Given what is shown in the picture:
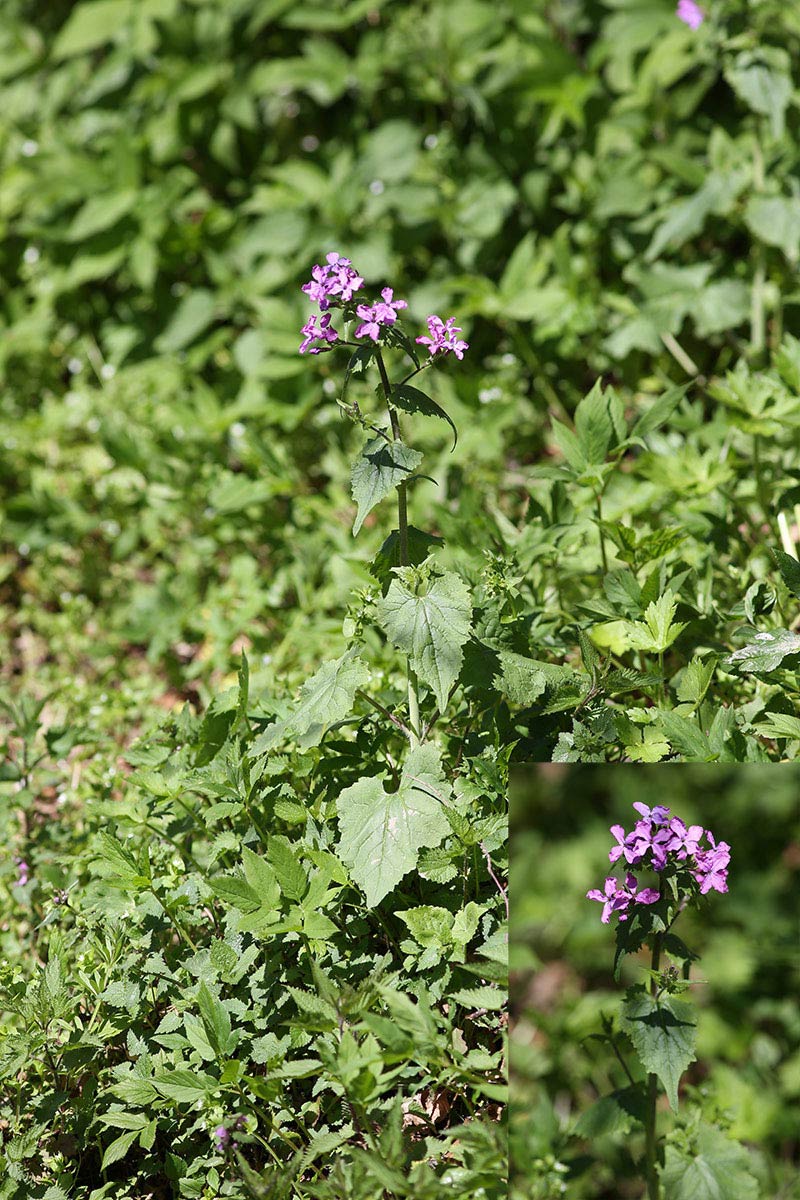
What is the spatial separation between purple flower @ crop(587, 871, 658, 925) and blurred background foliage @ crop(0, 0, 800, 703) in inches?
49.0

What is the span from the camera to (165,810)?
2000 mm

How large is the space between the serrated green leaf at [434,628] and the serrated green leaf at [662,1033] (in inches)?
19.9

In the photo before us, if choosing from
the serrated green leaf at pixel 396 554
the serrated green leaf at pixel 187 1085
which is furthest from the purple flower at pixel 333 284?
the serrated green leaf at pixel 187 1085

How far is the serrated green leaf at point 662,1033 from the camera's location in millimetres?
1419

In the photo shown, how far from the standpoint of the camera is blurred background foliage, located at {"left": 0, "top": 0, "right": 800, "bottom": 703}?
123 inches

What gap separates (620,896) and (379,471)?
2.40ft

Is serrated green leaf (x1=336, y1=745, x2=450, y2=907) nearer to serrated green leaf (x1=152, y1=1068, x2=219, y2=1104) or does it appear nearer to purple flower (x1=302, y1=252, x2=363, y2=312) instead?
serrated green leaf (x1=152, y1=1068, x2=219, y2=1104)

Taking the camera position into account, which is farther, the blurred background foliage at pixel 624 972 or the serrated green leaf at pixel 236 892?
the serrated green leaf at pixel 236 892

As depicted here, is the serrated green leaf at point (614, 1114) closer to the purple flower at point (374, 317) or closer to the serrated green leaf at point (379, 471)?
the serrated green leaf at point (379, 471)

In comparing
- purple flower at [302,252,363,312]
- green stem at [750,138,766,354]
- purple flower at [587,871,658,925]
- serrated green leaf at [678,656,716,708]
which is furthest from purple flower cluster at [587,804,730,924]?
green stem at [750,138,766,354]

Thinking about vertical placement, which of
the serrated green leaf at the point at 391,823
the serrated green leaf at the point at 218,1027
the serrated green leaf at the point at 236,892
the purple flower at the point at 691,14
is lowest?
the serrated green leaf at the point at 218,1027

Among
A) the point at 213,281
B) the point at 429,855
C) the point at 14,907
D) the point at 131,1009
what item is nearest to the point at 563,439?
the point at 429,855

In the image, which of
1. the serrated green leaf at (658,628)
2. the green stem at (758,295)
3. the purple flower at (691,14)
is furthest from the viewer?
the green stem at (758,295)

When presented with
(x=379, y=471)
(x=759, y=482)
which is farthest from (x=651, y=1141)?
(x=759, y=482)
